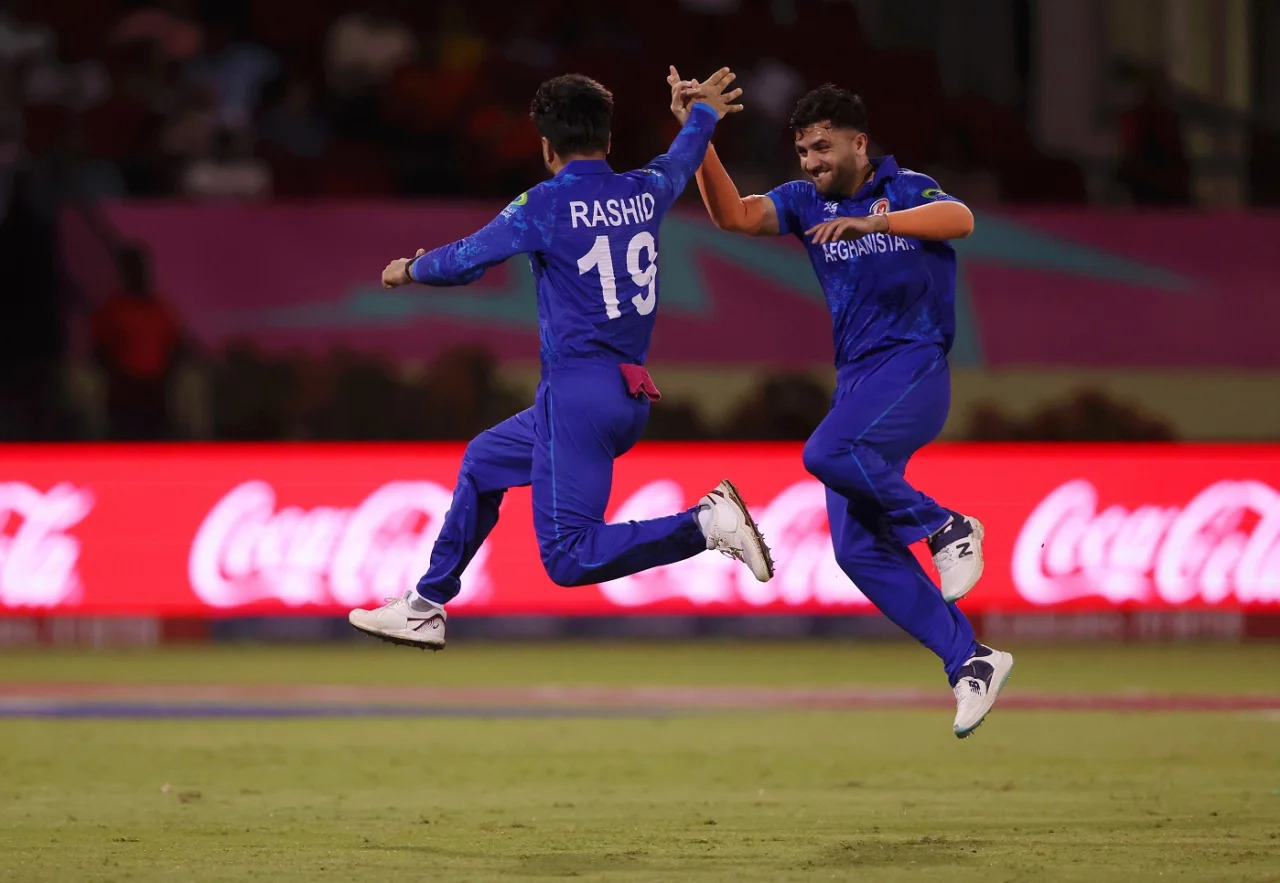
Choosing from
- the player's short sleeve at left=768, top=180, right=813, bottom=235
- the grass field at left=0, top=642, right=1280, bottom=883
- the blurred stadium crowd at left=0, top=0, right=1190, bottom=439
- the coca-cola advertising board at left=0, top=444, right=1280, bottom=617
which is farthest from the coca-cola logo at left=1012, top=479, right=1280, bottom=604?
the player's short sleeve at left=768, top=180, right=813, bottom=235

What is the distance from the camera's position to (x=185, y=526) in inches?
553

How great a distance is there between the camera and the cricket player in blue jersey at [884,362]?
7.41 meters

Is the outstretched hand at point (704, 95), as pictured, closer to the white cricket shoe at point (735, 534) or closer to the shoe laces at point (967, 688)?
the white cricket shoe at point (735, 534)

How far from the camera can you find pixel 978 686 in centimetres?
741

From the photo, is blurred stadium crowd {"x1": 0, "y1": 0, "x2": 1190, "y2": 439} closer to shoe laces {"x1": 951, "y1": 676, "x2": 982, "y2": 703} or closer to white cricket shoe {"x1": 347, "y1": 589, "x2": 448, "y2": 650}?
white cricket shoe {"x1": 347, "y1": 589, "x2": 448, "y2": 650}

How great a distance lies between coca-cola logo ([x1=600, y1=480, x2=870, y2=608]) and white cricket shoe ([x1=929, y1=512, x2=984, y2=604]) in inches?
257

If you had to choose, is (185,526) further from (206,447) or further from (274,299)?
(274,299)

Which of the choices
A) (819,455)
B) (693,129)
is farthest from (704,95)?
(819,455)

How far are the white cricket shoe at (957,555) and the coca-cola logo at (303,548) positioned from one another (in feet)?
22.5

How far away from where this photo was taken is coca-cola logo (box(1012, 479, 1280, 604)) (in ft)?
46.9

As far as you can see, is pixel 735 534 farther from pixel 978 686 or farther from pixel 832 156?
pixel 832 156

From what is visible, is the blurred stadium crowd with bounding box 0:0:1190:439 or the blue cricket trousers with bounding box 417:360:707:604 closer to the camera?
Answer: the blue cricket trousers with bounding box 417:360:707:604

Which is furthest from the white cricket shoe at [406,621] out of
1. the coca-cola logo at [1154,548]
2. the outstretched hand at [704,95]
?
the coca-cola logo at [1154,548]

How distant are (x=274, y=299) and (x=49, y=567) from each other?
2956 millimetres
